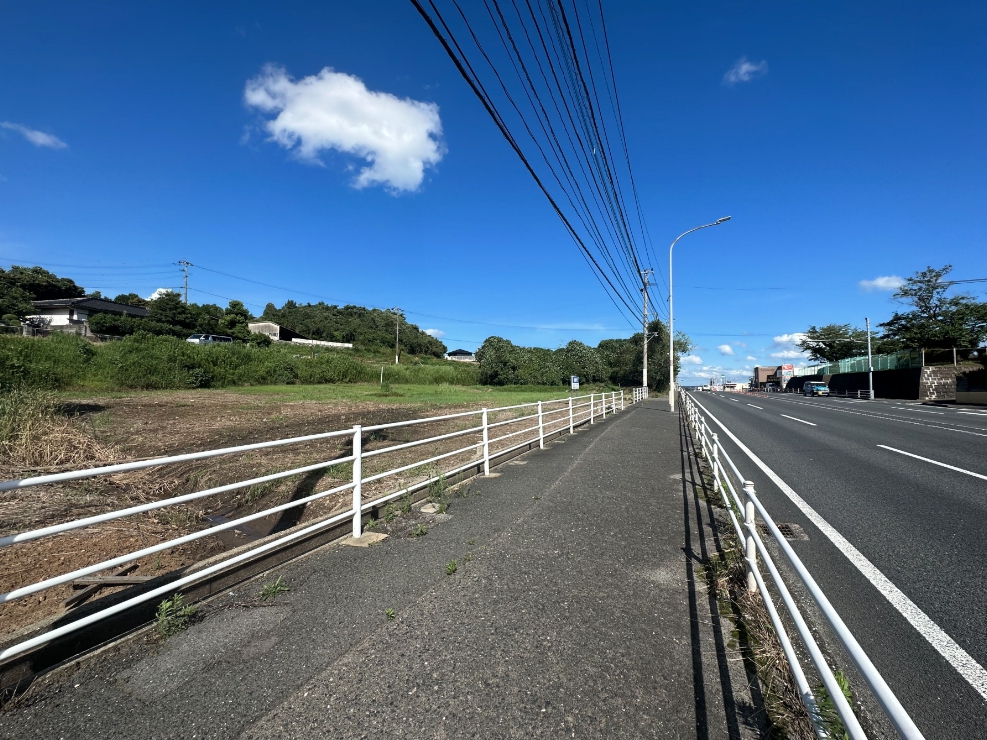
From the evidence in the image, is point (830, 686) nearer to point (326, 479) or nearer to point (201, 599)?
point (201, 599)

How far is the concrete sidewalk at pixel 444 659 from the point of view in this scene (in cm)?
208

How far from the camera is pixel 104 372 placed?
28.0m

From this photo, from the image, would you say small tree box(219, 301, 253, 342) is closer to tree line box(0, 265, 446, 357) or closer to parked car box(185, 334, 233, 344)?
tree line box(0, 265, 446, 357)

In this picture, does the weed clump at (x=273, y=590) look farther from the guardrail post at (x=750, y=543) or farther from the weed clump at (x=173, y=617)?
the guardrail post at (x=750, y=543)

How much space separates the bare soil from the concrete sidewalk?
0.93m

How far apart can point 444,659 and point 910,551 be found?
427 cm

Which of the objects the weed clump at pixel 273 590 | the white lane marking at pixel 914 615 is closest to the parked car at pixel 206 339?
the weed clump at pixel 273 590

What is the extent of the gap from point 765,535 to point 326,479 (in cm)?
669

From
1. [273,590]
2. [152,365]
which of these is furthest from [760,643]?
[152,365]

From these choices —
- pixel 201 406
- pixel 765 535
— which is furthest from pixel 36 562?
pixel 201 406

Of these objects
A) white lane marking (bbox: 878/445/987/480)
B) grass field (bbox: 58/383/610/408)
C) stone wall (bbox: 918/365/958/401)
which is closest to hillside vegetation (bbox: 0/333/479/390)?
grass field (bbox: 58/383/610/408)

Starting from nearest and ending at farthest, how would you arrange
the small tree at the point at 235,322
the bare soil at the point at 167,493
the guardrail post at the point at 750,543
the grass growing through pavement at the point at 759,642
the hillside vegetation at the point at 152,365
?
the grass growing through pavement at the point at 759,642 < the guardrail post at the point at 750,543 < the bare soil at the point at 167,493 < the hillside vegetation at the point at 152,365 < the small tree at the point at 235,322

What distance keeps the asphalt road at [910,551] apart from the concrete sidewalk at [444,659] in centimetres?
87

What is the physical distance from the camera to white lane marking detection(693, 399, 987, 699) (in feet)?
8.12
